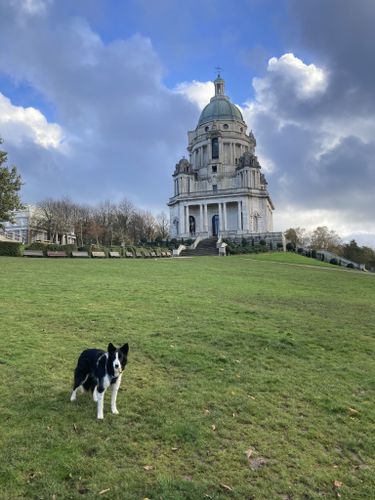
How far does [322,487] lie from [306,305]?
11.1m

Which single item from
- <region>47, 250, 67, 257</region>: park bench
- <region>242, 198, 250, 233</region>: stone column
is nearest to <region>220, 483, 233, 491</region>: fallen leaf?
<region>47, 250, 67, 257</region>: park bench

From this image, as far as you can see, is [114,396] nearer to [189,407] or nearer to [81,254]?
[189,407]

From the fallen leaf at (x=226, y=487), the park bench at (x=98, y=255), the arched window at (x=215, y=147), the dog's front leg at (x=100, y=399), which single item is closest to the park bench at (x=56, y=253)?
the park bench at (x=98, y=255)

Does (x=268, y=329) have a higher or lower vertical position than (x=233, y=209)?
lower

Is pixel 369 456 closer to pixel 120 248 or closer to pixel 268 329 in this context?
pixel 268 329

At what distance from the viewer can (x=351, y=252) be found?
76.4 meters

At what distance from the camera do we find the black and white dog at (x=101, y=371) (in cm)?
550

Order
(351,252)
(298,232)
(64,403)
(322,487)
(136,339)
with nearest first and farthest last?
(322,487) → (64,403) → (136,339) → (351,252) → (298,232)

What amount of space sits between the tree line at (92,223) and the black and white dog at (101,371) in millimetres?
72594

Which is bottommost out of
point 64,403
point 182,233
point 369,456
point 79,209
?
point 369,456

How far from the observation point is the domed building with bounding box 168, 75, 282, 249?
76500 millimetres

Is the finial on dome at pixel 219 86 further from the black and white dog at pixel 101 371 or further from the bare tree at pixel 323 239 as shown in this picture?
the black and white dog at pixel 101 371

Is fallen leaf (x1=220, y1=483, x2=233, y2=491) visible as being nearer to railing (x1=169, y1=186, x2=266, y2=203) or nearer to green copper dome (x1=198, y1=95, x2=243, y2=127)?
railing (x1=169, y1=186, x2=266, y2=203)

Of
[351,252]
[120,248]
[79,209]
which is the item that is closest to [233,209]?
[351,252]
